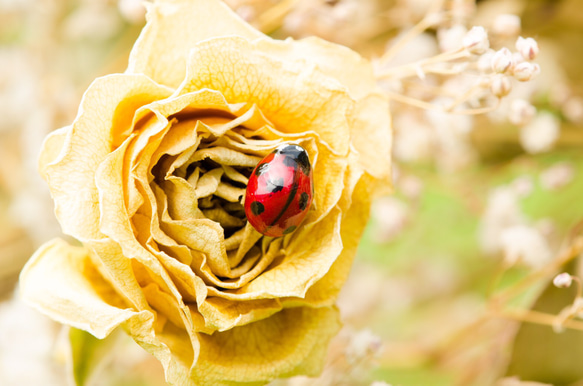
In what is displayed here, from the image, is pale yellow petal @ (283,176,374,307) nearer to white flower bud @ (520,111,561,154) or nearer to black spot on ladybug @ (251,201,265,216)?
black spot on ladybug @ (251,201,265,216)

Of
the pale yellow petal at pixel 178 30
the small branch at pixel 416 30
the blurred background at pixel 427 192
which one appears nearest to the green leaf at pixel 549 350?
the blurred background at pixel 427 192

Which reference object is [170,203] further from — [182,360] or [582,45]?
[582,45]

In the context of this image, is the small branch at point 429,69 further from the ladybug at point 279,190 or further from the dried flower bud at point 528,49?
the ladybug at point 279,190

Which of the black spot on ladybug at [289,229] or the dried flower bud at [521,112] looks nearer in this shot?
the black spot on ladybug at [289,229]

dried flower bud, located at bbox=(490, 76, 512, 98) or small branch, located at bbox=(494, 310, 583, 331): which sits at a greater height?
dried flower bud, located at bbox=(490, 76, 512, 98)

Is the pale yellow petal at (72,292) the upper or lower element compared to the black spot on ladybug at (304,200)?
lower

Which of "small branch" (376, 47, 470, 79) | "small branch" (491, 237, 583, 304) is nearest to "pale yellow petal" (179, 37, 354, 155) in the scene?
"small branch" (376, 47, 470, 79)

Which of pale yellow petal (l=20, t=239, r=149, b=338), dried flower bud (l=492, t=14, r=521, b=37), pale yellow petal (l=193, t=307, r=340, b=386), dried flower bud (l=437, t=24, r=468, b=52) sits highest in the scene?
dried flower bud (l=492, t=14, r=521, b=37)

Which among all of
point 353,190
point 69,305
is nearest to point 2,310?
point 69,305
